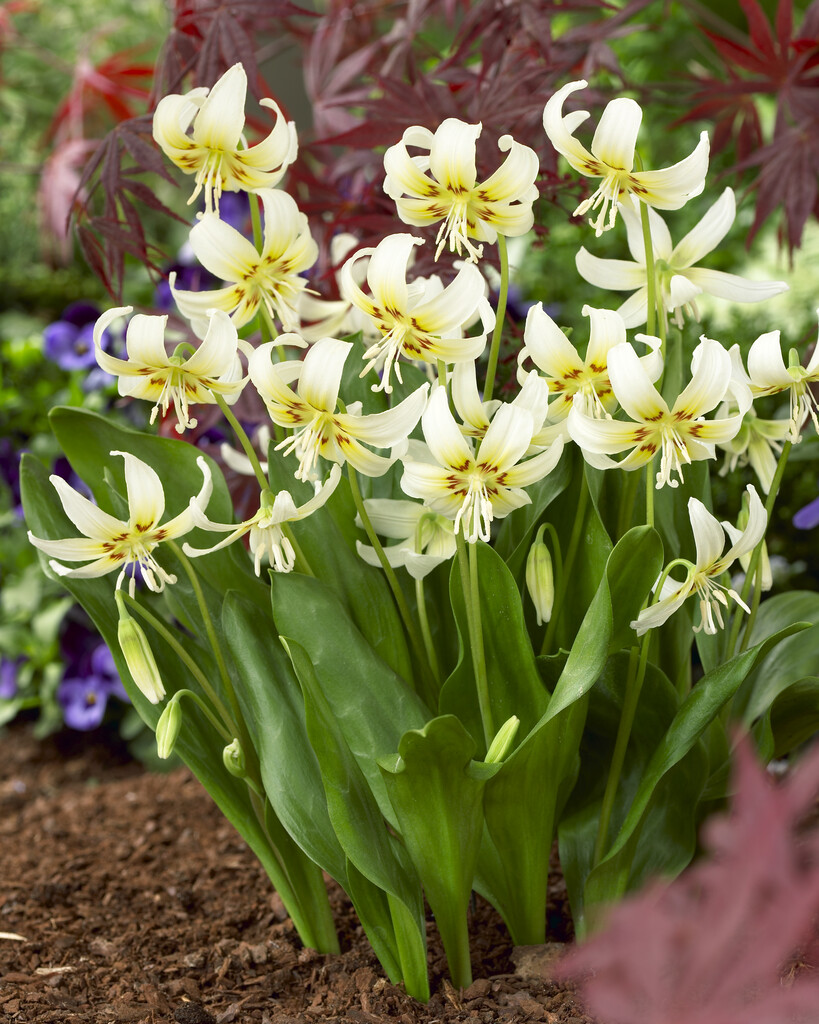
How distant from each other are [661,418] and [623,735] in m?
0.33

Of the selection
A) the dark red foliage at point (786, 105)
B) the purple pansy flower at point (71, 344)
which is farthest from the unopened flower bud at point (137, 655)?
the purple pansy flower at point (71, 344)

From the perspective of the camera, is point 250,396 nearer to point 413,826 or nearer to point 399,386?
point 399,386

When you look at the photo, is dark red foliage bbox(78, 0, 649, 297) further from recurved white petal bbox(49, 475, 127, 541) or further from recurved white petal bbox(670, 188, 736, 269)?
recurved white petal bbox(49, 475, 127, 541)

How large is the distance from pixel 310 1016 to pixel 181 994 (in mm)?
166

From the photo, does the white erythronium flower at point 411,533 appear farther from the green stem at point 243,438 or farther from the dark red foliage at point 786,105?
the dark red foliage at point 786,105

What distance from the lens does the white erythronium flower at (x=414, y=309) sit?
2.63ft

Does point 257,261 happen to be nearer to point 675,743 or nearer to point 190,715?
point 190,715

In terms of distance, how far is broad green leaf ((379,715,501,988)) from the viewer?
0.83 m

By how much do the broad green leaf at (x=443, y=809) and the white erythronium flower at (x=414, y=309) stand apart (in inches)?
11.8

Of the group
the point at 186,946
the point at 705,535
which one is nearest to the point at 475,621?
the point at 705,535

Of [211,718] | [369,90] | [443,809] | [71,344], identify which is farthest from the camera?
[71,344]

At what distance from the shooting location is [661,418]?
82 centimetres

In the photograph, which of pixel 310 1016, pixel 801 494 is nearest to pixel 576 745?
pixel 310 1016

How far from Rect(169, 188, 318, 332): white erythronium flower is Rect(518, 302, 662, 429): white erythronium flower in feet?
0.81
